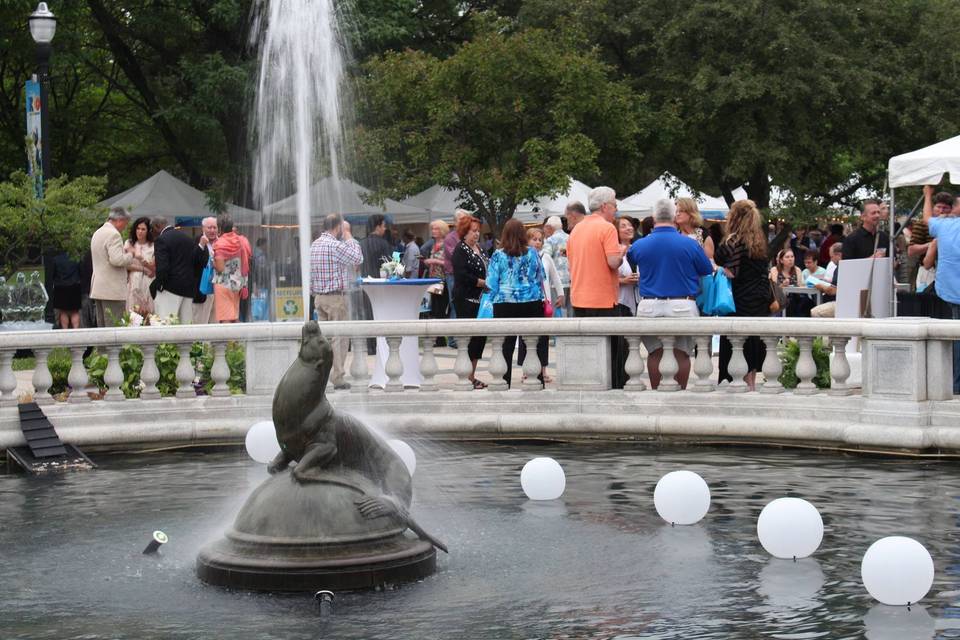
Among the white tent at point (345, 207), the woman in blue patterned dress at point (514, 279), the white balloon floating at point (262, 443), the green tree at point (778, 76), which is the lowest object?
the white balloon floating at point (262, 443)

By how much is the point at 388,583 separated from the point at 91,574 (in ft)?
5.88

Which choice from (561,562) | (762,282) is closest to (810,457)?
(762,282)

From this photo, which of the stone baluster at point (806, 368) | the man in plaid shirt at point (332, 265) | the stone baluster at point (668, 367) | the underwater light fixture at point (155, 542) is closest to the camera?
the underwater light fixture at point (155, 542)

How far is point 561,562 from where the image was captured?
928 cm

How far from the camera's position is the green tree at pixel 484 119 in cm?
3203

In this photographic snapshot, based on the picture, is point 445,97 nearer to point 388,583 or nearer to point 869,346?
point 869,346

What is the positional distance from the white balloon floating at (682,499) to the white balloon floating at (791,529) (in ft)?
3.13

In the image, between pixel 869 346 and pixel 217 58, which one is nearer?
pixel 869 346

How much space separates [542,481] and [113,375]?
459 cm

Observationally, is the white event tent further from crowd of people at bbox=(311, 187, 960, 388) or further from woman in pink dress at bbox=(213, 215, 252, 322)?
woman in pink dress at bbox=(213, 215, 252, 322)

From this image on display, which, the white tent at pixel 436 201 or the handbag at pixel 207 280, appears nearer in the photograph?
the handbag at pixel 207 280

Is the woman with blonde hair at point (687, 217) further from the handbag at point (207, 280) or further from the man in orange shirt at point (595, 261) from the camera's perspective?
the handbag at point (207, 280)

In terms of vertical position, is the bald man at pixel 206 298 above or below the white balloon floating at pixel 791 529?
above

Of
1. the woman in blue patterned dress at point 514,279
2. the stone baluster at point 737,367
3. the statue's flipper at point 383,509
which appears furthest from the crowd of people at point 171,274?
the statue's flipper at point 383,509
